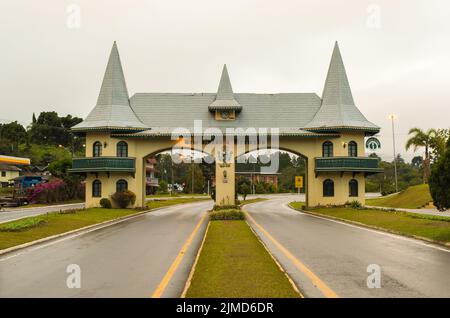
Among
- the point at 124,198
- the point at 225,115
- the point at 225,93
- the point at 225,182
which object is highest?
the point at 225,93

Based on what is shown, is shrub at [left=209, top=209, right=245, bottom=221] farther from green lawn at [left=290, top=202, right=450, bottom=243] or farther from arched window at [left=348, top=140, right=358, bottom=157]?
arched window at [left=348, top=140, right=358, bottom=157]

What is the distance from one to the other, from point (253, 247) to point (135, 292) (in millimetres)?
6921

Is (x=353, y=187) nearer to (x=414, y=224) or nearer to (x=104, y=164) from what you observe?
(x=414, y=224)

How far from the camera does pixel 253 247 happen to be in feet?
51.6

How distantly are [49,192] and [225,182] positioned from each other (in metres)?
23.2

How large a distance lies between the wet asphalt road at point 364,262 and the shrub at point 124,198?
2341cm

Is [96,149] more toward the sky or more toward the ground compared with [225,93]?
more toward the ground

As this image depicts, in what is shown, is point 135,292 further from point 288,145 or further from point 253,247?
point 288,145

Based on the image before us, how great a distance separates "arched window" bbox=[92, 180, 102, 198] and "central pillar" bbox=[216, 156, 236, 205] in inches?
416

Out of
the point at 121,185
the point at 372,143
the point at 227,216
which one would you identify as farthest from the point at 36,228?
the point at 372,143

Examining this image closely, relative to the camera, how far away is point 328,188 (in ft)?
145
